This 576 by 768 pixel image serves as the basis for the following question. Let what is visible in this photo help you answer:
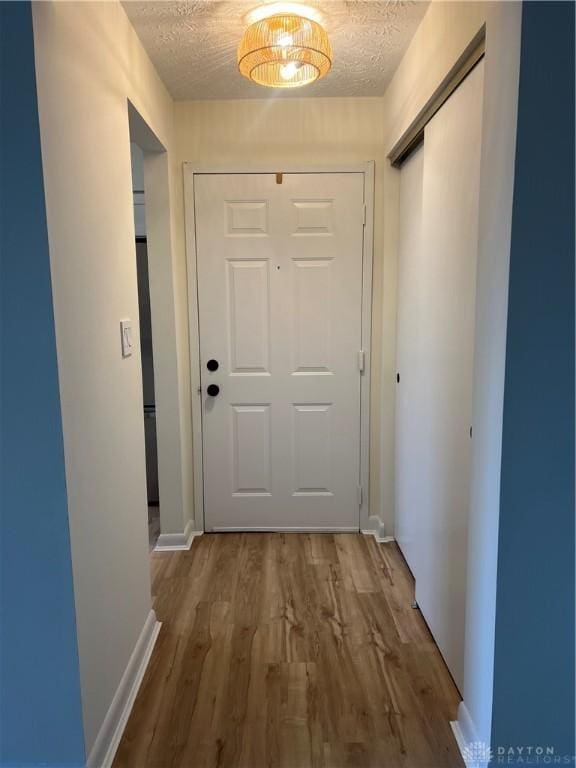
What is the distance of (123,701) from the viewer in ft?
5.20

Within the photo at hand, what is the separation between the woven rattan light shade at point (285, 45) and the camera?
1653 millimetres

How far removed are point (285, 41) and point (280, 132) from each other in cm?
96

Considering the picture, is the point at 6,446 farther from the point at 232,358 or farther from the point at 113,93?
the point at 232,358

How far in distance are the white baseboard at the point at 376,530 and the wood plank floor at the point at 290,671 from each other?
0.15m

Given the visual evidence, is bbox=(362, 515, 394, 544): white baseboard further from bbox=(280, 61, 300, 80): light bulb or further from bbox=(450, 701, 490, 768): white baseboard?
bbox=(280, 61, 300, 80): light bulb

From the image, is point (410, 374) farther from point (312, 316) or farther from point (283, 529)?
point (283, 529)

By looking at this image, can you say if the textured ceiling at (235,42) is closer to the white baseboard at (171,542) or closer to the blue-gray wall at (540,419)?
the blue-gray wall at (540,419)

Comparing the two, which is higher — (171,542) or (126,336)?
(126,336)

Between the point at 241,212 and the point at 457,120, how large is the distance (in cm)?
133

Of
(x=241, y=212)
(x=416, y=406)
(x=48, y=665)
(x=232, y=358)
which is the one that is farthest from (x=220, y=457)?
(x=48, y=665)

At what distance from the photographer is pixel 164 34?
1927 mm

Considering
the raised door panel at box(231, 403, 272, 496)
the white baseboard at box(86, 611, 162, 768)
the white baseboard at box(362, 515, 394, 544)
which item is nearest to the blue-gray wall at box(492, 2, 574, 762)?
the white baseboard at box(86, 611, 162, 768)

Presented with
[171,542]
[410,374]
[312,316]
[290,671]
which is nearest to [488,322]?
[410,374]

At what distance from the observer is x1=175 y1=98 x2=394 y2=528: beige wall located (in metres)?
2.59
